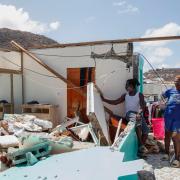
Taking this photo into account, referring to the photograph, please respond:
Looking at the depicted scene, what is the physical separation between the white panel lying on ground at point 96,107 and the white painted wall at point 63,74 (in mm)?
853

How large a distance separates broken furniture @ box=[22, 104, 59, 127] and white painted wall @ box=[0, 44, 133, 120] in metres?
0.30

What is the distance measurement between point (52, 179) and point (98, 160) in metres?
0.89

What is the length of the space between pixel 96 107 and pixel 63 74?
2.75 meters

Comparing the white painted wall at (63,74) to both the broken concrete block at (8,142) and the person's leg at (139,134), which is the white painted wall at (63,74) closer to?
the person's leg at (139,134)

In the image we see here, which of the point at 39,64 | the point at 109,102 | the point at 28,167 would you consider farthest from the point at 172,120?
the point at 39,64

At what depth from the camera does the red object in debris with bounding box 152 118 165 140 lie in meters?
9.57

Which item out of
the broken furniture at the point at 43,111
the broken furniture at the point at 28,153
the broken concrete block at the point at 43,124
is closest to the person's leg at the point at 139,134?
the broken furniture at the point at 28,153

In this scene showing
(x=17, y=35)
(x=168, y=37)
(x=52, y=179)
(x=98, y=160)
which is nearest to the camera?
(x=52, y=179)

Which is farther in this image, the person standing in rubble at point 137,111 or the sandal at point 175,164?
the person standing in rubble at point 137,111

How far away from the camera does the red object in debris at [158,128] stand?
31.4 ft

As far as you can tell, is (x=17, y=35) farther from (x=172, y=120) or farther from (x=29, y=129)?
(x=172, y=120)

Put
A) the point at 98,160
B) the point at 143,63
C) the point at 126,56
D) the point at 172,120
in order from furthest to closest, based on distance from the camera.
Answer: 1. the point at 143,63
2. the point at 126,56
3. the point at 172,120
4. the point at 98,160

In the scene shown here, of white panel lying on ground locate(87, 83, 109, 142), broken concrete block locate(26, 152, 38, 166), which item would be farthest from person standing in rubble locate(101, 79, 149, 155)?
broken concrete block locate(26, 152, 38, 166)

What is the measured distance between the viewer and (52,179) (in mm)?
3865
